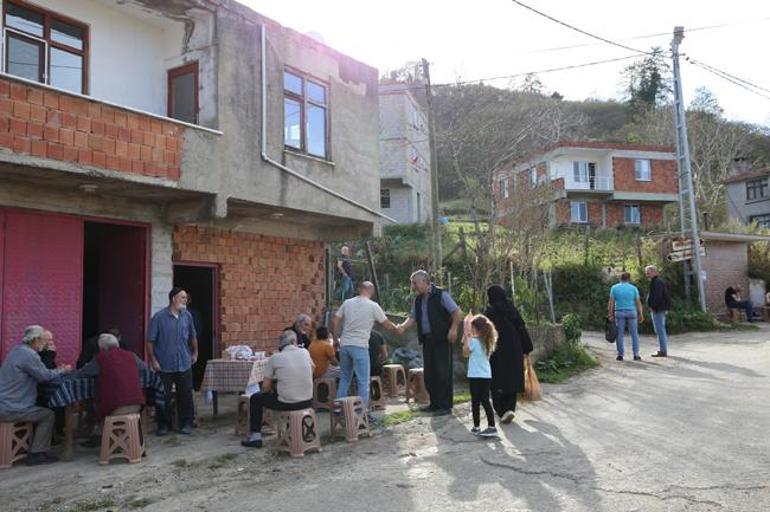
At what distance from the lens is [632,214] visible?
44.1m

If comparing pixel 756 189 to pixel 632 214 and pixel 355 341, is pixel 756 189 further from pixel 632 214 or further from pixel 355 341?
pixel 355 341

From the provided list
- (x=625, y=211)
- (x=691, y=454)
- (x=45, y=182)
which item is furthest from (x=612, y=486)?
(x=625, y=211)

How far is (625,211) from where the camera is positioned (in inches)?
1731

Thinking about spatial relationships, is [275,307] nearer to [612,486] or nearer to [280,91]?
[280,91]

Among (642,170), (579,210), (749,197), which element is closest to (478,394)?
(579,210)

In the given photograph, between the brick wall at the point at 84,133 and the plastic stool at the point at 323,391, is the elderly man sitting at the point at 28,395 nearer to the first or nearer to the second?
the brick wall at the point at 84,133

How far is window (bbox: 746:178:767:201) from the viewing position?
43112mm

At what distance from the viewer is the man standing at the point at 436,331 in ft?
27.2

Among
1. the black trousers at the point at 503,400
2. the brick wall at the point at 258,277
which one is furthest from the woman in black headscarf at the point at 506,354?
the brick wall at the point at 258,277

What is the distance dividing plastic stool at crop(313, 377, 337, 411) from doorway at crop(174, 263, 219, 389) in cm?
365

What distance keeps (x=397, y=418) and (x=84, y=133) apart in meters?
5.35

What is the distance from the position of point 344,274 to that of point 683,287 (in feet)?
40.5

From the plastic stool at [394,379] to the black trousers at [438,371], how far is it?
1445mm

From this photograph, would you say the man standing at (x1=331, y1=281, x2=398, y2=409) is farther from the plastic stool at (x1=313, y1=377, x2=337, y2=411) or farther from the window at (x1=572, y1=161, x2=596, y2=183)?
the window at (x1=572, y1=161, x2=596, y2=183)
